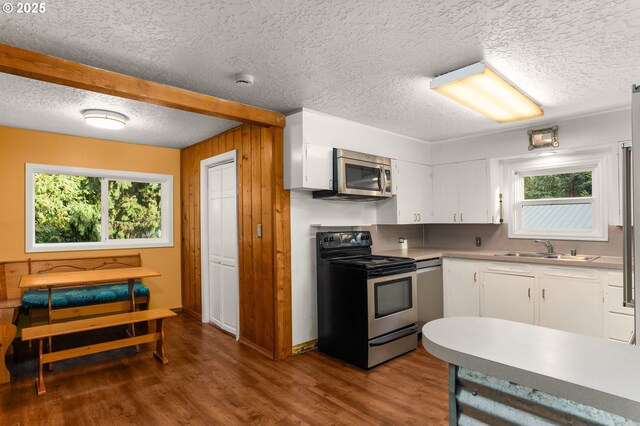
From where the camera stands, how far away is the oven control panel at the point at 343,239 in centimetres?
360

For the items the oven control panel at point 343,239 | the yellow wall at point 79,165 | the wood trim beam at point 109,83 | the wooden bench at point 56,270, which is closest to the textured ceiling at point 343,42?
the wood trim beam at point 109,83

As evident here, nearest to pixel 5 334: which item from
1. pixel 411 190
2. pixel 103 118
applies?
pixel 103 118

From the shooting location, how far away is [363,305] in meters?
3.07

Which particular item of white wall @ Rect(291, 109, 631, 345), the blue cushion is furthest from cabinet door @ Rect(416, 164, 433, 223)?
the blue cushion

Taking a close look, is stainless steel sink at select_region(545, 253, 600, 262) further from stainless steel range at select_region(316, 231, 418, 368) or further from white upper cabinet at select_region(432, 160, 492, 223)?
stainless steel range at select_region(316, 231, 418, 368)

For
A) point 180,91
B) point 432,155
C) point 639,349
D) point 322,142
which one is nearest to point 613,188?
point 432,155

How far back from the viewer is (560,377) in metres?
0.94

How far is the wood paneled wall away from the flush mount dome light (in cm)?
116

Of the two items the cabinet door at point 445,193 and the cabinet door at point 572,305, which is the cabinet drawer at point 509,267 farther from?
the cabinet door at point 445,193

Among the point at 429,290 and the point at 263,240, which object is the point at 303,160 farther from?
the point at 429,290

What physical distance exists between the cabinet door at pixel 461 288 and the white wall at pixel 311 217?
1366 mm

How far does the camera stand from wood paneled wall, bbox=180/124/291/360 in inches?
131

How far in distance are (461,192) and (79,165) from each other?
486 centimetres

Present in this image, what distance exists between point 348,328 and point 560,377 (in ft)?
7.82
